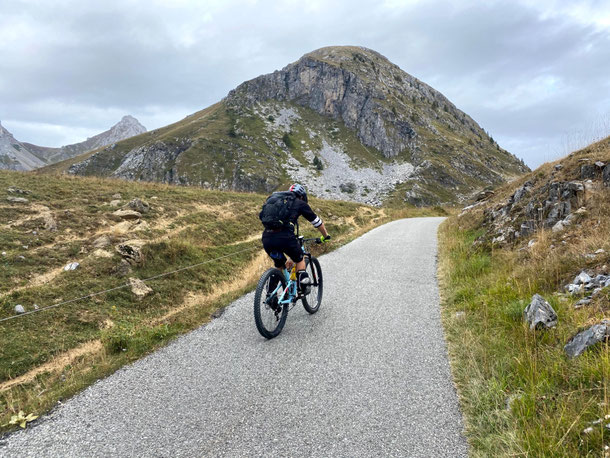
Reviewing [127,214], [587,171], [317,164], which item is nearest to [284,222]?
[587,171]

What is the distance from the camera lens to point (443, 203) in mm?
83375

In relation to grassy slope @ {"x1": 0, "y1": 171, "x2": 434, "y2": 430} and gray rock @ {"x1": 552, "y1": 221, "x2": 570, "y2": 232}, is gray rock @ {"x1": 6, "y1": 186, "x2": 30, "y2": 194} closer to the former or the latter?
grassy slope @ {"x1": 0, "y1": 171, "x2": 434, "y2": 430}

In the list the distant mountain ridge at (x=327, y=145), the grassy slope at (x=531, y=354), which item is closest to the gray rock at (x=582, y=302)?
the grassy slope at (x=531, y=354)

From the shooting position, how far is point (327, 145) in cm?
11688

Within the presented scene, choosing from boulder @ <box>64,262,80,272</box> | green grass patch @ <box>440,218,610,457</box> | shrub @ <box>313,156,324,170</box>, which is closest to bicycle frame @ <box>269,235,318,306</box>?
green grass patch @ <box>440,218,610,457</box>

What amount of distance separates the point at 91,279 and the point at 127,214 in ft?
20.6

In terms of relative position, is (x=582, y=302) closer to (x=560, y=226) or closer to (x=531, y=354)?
(x=531, y=354)

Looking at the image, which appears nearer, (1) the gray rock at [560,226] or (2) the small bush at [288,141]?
(1) the gray rock at [560,226]

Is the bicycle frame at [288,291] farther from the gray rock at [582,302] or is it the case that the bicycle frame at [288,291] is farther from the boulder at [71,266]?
the boulder at [71,266]

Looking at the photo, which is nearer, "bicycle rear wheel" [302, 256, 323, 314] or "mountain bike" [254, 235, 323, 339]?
"mountain bike" [254, 235, 323, 339]

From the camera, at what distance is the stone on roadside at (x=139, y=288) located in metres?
9.58

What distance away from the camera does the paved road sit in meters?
3.14

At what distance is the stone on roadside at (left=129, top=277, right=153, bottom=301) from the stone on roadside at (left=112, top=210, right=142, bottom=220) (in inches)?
245

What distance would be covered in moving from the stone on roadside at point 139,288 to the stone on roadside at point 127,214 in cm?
623
